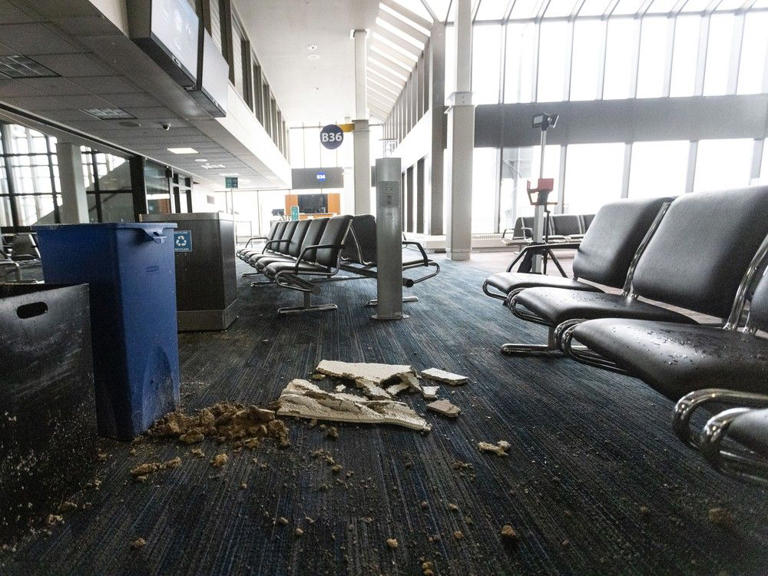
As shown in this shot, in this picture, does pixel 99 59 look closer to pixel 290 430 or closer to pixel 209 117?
pixel 209 117

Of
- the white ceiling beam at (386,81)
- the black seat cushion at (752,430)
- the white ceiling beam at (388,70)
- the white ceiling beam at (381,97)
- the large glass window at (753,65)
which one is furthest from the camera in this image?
the white ceiling beam at (381,97)

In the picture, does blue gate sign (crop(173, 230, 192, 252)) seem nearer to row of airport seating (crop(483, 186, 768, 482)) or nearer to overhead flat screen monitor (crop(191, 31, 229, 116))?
row of airport seating (crop(483, 186, 768, 482))

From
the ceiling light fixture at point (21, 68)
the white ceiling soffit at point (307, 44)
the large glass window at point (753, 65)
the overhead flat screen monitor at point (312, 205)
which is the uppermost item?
the white ceiling soffit at point (307, 44)

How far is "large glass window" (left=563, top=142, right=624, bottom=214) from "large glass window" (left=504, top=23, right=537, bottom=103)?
6.26 feet

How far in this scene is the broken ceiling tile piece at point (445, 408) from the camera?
1530 millimetres

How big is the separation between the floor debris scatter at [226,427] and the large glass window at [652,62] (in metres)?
11.9

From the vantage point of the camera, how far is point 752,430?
618mm

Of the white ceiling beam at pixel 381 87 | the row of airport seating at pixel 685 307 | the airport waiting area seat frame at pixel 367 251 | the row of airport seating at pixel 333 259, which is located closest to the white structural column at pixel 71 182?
the row of airport seating at pixel 333 259

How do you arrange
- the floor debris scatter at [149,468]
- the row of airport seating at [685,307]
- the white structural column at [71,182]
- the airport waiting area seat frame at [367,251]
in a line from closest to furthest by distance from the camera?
the row of airport seating at [685,307] → the floor debris scatter at [149,468] → the airport waiting area seat frame at [367,251] → the white structural column at [71,182]

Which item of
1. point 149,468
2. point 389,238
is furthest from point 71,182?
point 149,468

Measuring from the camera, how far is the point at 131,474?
1.18 metres

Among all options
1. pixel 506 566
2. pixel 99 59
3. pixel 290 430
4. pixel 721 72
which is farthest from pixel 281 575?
pixel 721 72

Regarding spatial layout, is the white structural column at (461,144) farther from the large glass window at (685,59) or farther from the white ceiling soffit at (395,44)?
the large glass window at (685,59)

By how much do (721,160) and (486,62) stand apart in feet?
21.0
